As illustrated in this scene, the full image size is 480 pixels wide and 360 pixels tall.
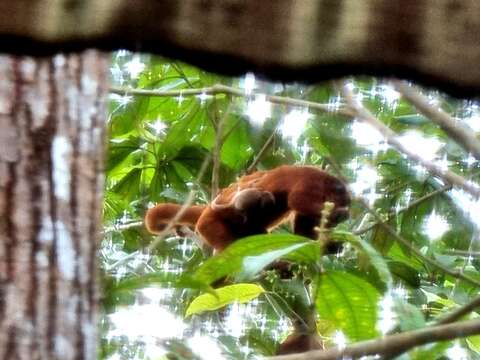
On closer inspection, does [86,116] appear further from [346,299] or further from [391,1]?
[391,1]

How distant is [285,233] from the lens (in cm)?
121

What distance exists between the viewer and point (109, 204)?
1.49 metres

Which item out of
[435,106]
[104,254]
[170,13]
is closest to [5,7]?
[170,13]

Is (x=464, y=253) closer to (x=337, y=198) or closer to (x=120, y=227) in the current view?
(x=120, y=227)

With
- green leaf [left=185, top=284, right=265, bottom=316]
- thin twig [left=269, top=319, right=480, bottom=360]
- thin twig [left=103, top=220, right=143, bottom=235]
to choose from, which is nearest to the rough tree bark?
thin twig [left=269, top=319, right=480, bottom=360]

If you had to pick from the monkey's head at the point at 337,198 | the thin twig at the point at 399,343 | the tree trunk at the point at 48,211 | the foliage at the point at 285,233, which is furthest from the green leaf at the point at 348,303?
the monkey's head at the point at 337,198

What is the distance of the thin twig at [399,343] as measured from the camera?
2.42ft

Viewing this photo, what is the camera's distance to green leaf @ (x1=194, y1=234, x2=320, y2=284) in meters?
0.85

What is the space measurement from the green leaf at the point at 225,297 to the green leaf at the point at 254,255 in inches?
4.4

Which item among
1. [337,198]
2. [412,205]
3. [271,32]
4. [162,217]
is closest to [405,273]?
[412,205]

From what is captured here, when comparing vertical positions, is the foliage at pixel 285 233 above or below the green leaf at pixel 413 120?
below

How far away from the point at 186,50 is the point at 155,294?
0.92m

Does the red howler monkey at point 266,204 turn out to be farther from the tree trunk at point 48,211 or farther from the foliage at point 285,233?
the tree trunk at point 48,211

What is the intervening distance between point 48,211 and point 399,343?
15.2 inches
